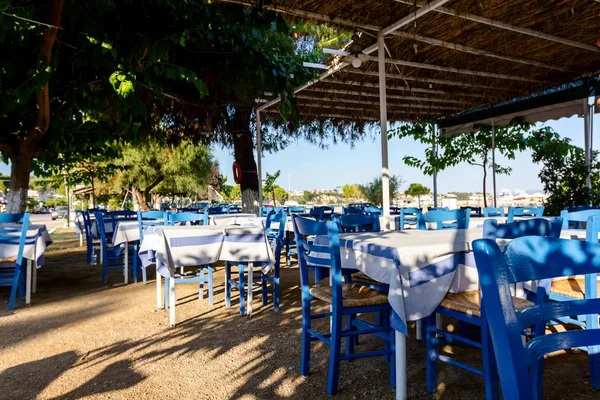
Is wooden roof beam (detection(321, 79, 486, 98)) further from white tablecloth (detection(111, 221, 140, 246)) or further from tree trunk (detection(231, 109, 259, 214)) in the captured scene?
white tablecloth (detection(111, 221, 140, 246))

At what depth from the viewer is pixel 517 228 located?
1997 millimetres

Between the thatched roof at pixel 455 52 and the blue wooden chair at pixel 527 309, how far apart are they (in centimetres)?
421

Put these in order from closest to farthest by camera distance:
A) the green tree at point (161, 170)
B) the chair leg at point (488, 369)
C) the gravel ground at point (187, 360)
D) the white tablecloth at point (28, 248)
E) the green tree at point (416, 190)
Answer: the chair leg at point (488, 369), the gravel ground at point (187, 360), the white tablecloth at point (28, 248), the green tree at point (416, 190), the green tree at point (161, 170)

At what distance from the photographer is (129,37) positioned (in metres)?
4.46

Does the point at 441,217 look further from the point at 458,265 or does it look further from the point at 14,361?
the point at 14,361

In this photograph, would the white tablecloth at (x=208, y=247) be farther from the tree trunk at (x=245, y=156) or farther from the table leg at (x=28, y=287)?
the tree trunk at (x=245, y=156)

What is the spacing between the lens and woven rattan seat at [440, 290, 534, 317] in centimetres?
209

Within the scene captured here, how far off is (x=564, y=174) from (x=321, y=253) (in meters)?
6.68

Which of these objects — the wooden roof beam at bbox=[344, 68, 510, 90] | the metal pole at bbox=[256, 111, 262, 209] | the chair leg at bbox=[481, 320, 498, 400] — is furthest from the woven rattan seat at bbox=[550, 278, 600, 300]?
the metal pole at bbox=[256, 111, 262, 209]

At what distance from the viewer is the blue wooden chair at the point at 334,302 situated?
2342 millimetres

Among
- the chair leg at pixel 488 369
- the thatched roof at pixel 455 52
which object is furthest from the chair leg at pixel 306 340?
the thatched roof at pixel 455 52

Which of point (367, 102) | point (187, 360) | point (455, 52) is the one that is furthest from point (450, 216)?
point (367, 102)

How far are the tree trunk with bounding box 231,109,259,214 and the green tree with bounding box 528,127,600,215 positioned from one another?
5538 millimetres

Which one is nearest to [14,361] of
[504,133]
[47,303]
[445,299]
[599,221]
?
[47,303]
